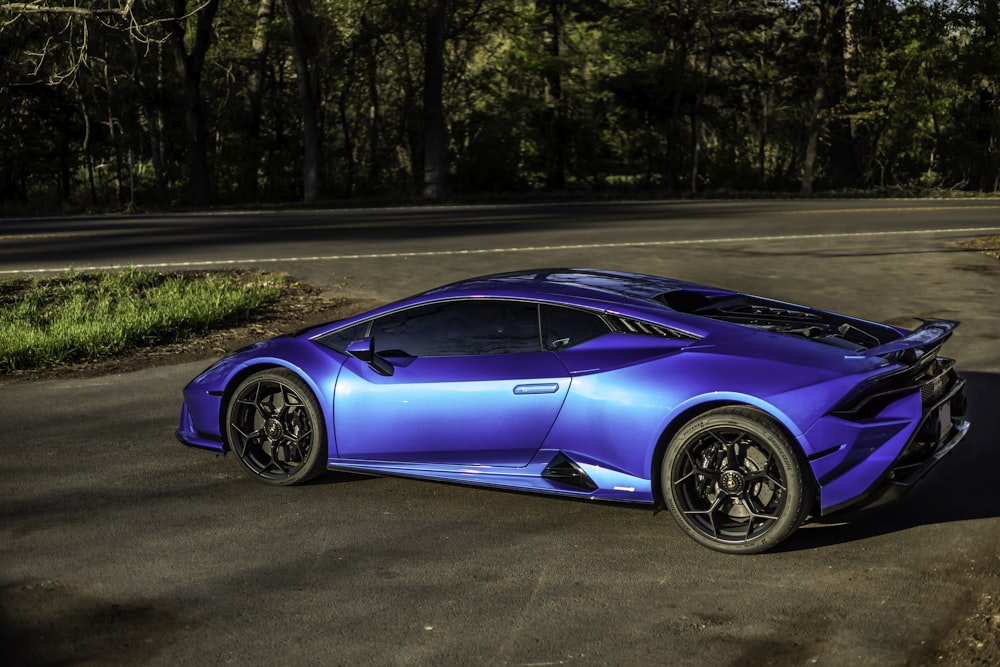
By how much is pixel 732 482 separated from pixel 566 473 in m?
0.85

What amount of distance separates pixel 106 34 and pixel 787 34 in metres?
21.5

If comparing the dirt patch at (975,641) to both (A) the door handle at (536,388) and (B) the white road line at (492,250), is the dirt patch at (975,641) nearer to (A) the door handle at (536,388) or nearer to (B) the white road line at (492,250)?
(A) the door handle at (536,388)

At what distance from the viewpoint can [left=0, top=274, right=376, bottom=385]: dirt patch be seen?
34.7ft

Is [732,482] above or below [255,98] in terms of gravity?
below

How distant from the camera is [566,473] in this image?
5.86m

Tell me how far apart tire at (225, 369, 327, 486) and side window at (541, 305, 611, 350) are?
4.73ft

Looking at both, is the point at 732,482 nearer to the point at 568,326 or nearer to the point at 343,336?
the point at 568,326

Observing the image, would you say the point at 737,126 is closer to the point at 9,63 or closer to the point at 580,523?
the point at 9,63

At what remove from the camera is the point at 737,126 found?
130 feet

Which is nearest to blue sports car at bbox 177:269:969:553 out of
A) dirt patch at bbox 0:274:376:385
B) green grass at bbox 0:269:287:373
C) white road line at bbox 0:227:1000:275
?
dirt patch at bbox 0:274:376:385

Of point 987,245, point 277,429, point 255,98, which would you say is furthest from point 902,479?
point 255,98

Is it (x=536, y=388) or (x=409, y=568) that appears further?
(x=536, y=388)

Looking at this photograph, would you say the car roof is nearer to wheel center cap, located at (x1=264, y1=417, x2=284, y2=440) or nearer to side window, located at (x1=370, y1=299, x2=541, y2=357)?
side window, located at (x1=370, y1=299, x2=541, y2=357)

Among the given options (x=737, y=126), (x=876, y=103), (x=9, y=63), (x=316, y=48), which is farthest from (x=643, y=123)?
(x=9, y=63)
